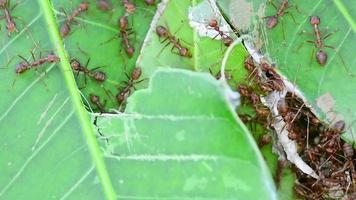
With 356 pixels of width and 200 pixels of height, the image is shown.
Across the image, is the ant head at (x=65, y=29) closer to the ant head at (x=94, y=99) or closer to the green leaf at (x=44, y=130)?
the green leaf at (x=44, y=130)

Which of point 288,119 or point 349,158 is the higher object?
point 288,119

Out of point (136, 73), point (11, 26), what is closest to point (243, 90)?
point (136, 73)

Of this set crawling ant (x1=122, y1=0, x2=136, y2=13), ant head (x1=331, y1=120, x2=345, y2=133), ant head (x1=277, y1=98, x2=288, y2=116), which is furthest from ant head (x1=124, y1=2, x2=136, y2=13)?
ant head (x1=331, y1=120, x2=345, y2=133)

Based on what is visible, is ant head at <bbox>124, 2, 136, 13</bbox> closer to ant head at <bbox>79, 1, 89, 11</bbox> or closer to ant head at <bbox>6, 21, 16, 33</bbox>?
ant head at <bbox>79, 1, 89, 11</bbox>

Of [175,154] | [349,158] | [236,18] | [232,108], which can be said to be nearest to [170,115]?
[175,154]

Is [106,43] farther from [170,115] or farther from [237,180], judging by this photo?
[237,180]

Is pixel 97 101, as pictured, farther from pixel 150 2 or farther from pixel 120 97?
pixel 150 2
